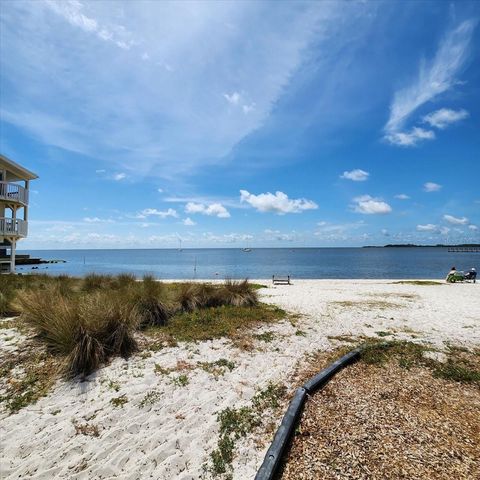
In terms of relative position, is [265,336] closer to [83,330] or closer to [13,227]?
[83,330]

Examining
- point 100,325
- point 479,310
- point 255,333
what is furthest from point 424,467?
point 479,310

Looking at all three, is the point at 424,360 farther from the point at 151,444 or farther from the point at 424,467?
the point at 151,444

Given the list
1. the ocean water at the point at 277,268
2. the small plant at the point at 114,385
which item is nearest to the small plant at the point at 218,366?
the small plant at the point at 114,385

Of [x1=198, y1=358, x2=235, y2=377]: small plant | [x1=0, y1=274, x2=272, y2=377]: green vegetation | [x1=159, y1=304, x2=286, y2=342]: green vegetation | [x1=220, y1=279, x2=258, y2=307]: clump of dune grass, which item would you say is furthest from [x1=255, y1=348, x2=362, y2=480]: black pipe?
[x1=220, y1=279, x2=258, y2=307]: clump of dune grass

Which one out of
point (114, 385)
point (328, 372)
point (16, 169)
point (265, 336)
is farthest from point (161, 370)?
point (16, 169)

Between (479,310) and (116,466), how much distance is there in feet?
43.1

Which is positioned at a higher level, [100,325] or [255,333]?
[100,325]

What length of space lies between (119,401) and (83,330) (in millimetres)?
1907

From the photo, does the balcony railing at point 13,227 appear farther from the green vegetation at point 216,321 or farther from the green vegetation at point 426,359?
the green vegetation at point 426,359

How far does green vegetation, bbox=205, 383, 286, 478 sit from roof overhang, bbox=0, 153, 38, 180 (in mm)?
23626

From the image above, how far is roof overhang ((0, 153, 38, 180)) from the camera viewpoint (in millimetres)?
20825

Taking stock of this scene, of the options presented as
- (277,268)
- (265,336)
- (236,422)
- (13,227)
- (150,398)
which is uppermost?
(13,227)

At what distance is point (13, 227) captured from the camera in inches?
821

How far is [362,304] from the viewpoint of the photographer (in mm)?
12461
